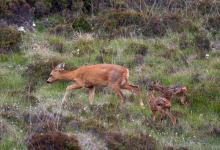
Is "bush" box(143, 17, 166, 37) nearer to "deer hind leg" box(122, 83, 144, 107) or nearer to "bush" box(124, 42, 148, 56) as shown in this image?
"bush" box(124, 42, 148, 56)

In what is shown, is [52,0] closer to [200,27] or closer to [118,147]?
[200,27]

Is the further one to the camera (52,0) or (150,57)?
(52,0)

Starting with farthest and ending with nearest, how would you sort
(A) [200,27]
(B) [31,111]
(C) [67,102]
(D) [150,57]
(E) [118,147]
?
(A) [200,27], (D) [150,57], (C) [67,102], (B) [31,111], (E) [118,147]

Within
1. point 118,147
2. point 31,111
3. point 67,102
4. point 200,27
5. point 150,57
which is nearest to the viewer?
point 118,147

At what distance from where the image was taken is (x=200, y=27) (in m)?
18.1

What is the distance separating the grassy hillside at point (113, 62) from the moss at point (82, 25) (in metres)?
0.03

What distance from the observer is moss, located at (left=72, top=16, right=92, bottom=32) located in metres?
17.9

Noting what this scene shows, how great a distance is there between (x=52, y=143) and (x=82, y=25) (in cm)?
789

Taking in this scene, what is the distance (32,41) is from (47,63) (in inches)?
61.9

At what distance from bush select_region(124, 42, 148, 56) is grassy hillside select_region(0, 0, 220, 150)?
2 centimetres

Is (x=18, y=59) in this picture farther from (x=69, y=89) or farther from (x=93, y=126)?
(x=93, y=126)

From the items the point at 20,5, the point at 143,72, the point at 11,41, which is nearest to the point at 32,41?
the point at 11,41

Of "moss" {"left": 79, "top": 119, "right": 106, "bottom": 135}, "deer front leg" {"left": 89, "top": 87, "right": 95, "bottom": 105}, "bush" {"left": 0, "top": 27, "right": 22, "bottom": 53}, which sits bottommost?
"deer front leg" {"left": 89, "top": 87, "right": 95, "bottom": 105}

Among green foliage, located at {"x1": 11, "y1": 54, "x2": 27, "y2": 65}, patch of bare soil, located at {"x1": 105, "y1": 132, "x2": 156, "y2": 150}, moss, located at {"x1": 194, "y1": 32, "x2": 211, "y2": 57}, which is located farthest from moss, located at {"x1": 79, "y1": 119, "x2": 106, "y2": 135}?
moss, located at {"x1": 194, "y1": 32, "x2": 211, "y2": 57}
